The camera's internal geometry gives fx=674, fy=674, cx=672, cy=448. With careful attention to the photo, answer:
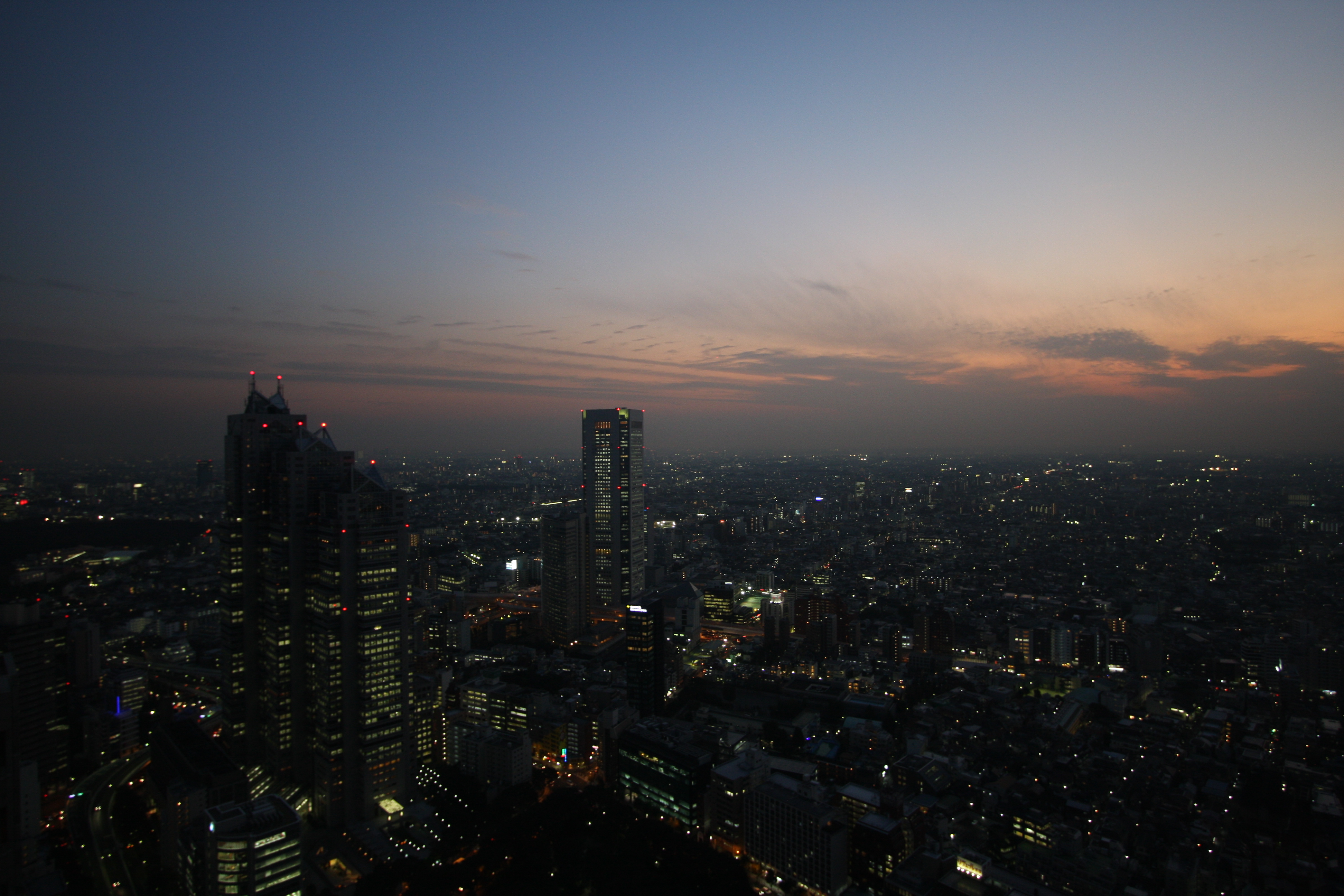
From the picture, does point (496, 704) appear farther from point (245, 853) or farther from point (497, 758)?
point (245, 853)

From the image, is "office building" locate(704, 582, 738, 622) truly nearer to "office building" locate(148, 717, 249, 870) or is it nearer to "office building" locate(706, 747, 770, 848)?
"office building" locate(706, 747, 770, 848)

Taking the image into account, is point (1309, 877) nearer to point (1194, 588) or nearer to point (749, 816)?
point (749, 816)

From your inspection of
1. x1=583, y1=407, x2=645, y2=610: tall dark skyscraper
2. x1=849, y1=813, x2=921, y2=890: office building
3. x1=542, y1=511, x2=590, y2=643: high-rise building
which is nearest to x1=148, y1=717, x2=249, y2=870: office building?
x1=849, y1=813, x2=921, y2=890: office building

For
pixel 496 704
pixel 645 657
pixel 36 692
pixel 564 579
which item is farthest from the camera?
pixel 564 579

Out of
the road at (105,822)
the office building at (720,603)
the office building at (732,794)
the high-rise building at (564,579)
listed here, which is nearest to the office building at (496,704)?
the office building at (732,794)

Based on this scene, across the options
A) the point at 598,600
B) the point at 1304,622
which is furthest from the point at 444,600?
the point at 1304,622

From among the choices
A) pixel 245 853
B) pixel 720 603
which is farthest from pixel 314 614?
pixel 720 603

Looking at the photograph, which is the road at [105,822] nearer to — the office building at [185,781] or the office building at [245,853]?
the office building at [185,781]
